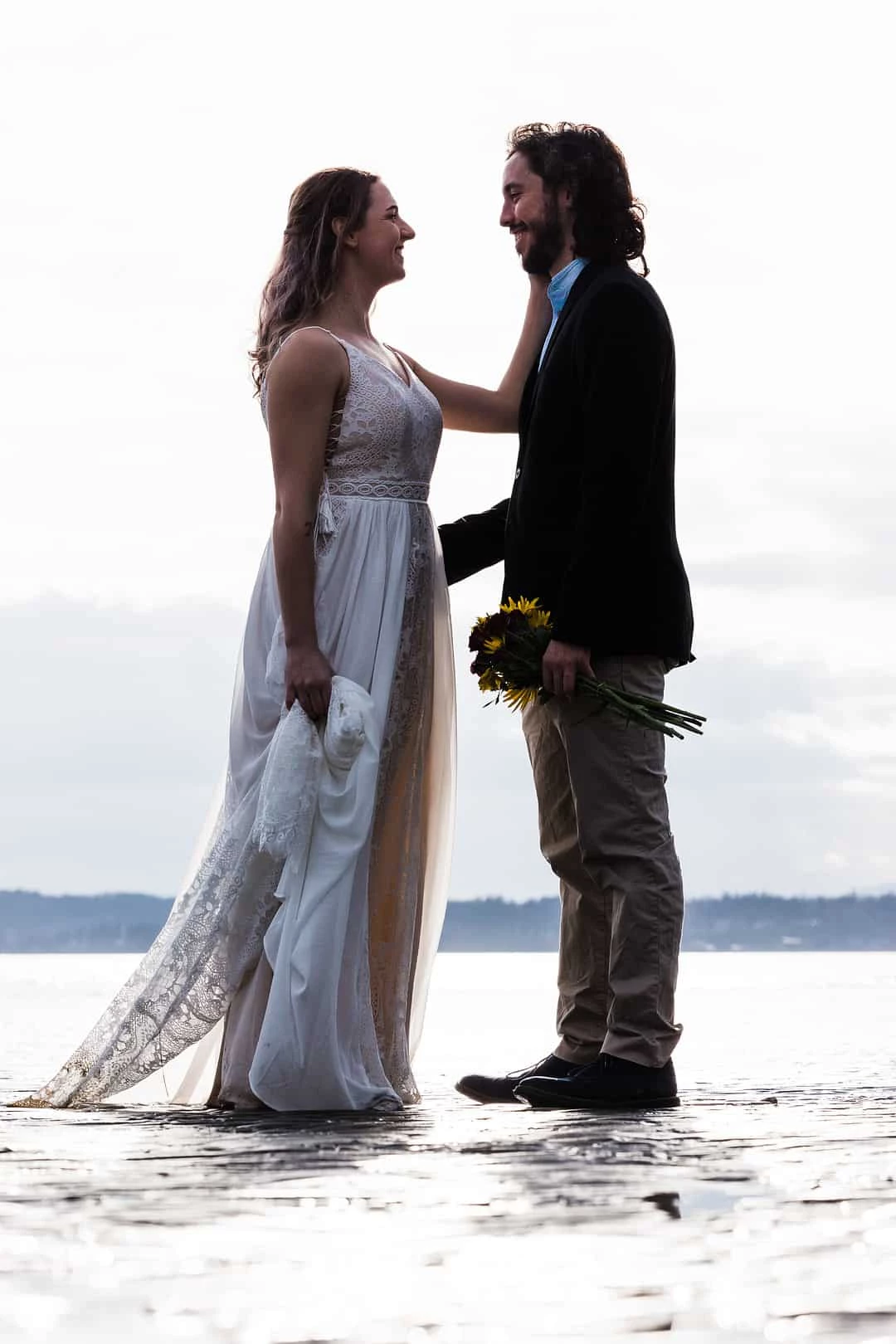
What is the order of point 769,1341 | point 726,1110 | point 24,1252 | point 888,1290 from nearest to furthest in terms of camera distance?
point 769,1341
point 888,1290
point 24,1252
point 726,1110

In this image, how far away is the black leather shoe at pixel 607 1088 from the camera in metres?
4.05

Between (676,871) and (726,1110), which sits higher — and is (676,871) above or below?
above

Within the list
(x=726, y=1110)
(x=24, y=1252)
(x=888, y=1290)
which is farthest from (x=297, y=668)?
(x=888, y=1290)

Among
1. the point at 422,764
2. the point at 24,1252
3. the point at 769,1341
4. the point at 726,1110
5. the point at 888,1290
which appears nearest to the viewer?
the point at 769,1341

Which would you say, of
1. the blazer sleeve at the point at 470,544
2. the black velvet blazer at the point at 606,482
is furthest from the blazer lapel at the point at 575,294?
the blazer sleeve at the point at 470,544

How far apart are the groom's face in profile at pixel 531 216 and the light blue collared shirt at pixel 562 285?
9 centimetres

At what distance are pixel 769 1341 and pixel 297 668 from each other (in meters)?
2.71

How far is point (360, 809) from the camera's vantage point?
14.0ft

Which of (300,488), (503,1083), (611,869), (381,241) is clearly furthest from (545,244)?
(503,1083)

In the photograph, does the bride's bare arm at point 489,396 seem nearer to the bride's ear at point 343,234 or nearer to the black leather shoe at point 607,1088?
the bride's ear at point 343,234

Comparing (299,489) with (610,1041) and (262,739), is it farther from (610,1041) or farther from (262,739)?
(610,1041)

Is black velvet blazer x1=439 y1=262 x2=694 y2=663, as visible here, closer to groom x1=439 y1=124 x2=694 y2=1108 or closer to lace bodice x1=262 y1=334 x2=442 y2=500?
groom x1=439 y1=124 x2=694 y2=1108

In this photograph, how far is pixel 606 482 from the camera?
167 inches

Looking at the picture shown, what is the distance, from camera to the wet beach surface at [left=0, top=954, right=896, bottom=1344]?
Answer: 6.42 ft
